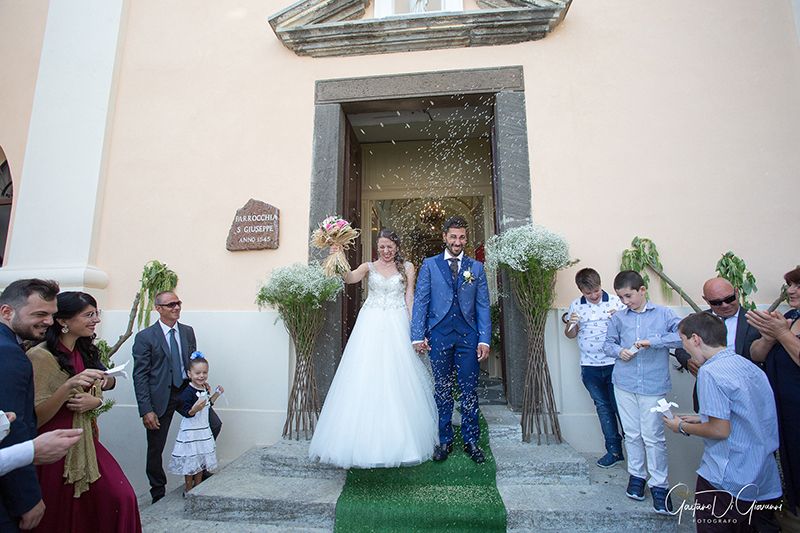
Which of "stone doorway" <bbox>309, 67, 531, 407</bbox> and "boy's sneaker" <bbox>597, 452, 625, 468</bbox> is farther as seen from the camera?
"stone doorway" <bbox>309, 67, 531, 407</bbox>

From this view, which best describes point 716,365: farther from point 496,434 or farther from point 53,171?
point 53,171

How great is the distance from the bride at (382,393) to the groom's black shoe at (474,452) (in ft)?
0.90

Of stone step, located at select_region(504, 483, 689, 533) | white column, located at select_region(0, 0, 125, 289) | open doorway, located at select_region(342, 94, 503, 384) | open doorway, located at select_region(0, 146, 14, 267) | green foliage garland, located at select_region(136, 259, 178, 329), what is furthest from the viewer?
open doorway, located at select_region(0, 146, 14, 267)

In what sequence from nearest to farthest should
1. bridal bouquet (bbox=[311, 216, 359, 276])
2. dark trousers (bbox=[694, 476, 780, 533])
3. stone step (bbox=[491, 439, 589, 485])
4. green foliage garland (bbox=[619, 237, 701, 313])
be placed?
dark trousers (bbox=[694, 476, 780, 533]) → stone step (bbox=[491, 439, 589, 485]) → bridal bouquet (bbox=[311, 216, 359, 276]) → green foliage garland (bbox=[619, 237, 701, 313])

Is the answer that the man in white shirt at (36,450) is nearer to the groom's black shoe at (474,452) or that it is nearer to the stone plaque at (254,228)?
the groom's black shoe at (474,452)

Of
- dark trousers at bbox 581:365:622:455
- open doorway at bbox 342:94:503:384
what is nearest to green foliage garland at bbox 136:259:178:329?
open doorway at bbox 342:94:503:384

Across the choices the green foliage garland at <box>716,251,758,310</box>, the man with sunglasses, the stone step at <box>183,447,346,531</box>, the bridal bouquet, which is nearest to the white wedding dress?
the stone step at <box>183,447,346,531</box>

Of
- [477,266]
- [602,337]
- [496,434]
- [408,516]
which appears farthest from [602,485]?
[477,266]

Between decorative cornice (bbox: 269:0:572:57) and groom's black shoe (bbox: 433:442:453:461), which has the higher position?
decorative cornice (bbox: 269:0:572:57)

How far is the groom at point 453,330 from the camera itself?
144 inches

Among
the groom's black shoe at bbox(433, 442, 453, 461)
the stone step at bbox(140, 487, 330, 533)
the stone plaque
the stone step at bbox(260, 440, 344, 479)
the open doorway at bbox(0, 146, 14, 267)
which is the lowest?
the stone step at bbox(140, 487, 330, 533)

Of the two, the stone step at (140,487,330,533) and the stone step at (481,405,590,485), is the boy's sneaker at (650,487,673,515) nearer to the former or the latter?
the stone step at (481,405,590,485)

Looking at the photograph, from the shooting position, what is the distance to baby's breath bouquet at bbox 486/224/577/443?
4.11 m

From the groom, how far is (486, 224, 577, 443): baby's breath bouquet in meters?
0.59
